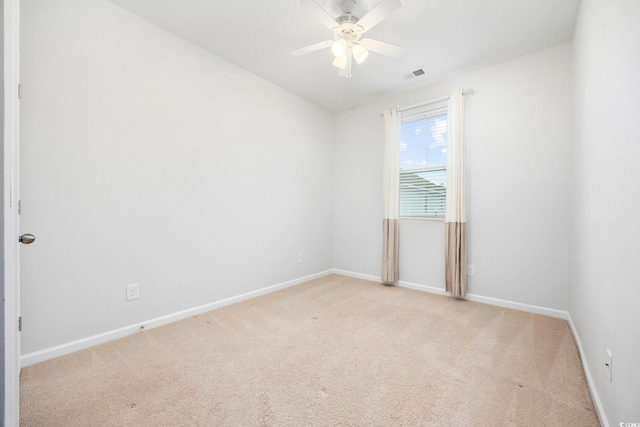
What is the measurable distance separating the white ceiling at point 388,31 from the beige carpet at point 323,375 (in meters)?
2.47

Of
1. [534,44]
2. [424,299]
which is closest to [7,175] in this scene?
[424,299]

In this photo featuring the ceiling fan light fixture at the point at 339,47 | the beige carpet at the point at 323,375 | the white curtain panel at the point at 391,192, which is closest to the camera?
the beige carpet at the point at 323,375

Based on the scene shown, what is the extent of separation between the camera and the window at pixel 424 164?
3.22 m

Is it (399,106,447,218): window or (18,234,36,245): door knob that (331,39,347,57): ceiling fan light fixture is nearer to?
(399,106,447,218): window

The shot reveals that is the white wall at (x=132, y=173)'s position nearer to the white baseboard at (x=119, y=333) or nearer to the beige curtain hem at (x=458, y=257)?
the white baseboard at (x=119, y=333)

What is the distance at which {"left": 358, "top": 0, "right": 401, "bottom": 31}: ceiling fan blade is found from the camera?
5.25ft

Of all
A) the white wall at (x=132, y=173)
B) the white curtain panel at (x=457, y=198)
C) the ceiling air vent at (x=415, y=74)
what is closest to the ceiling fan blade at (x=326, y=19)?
the white wall at (x=132, y=173)

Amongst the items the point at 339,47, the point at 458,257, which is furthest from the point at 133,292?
the point at 458,257

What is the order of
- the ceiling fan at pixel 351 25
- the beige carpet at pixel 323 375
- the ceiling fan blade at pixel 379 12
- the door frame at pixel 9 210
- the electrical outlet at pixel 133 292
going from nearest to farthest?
1. the door frame at pixel 9 210
2. the beige carpet at pixel 323 375
3. the ceiling fan blade at pixel 379 12
4. the ceiling fan at pixel 351 25
5. the electrical outlet at pixel 133 292

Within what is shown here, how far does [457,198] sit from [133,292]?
10.8 ft

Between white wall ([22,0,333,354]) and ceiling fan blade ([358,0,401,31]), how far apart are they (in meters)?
1.62

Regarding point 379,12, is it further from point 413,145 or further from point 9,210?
point 9,210

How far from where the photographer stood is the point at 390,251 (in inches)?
138

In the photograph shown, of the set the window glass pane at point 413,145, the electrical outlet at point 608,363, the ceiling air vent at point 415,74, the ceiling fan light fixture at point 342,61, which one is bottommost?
the electrical outlet at point 608,363
